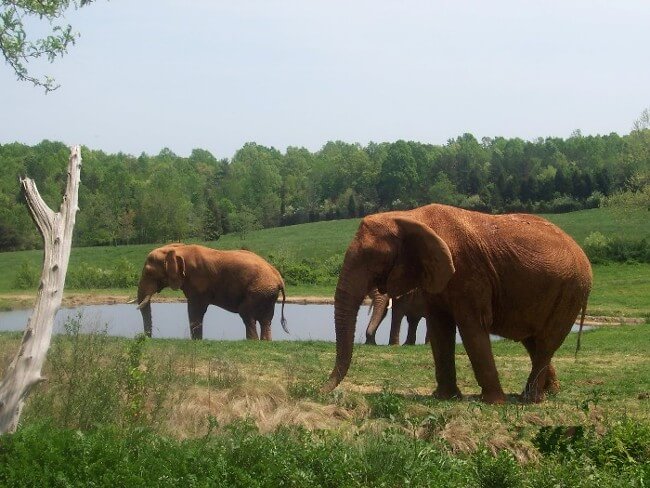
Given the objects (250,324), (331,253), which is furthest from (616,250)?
(250,324)

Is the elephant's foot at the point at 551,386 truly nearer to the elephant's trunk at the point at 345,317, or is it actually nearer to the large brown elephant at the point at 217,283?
the elephant's trunk at the point at 345,317

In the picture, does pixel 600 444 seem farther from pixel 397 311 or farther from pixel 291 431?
pixel 397 311

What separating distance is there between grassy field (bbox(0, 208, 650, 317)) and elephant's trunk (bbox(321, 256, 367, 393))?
25.2m

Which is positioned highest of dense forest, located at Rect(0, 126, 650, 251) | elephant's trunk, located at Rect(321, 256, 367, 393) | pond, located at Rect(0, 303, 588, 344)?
dense forest, located at Rect(0, 126, 650, 251)

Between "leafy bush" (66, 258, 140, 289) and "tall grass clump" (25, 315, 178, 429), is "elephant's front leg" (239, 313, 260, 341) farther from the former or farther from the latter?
"leafy bush" (66, 258, 140, 289)

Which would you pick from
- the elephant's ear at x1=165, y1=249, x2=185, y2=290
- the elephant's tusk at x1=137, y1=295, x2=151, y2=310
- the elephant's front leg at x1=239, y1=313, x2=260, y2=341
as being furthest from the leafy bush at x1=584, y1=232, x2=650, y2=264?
the elephant's tusk at x1=137, y1=295, x2=151, y2=310

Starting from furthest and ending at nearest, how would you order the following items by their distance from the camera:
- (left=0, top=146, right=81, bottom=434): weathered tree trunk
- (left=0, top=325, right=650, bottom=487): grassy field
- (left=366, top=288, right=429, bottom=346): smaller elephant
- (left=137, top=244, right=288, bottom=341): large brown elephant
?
(left=137, top=244, right=288, bottom=341): large brown elephant, (left=366, top=288, right=429, bottom=346): smaller elephant, (left=0, top=146, right=81, bottom=434): weathered tree trunk, (left=0, top=325, right=650, bottom=487): grassy field

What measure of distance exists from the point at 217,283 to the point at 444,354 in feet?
47.7

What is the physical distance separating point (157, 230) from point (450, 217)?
62.7 m

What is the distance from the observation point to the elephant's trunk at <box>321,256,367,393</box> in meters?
12.3

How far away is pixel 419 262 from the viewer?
12664mm

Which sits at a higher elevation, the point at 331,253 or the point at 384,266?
the point at 331,253

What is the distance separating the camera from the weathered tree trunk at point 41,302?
8.98 metres

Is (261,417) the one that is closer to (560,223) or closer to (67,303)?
(67,303)
